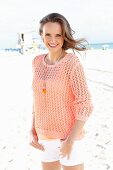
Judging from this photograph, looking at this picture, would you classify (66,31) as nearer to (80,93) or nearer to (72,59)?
(72,59)

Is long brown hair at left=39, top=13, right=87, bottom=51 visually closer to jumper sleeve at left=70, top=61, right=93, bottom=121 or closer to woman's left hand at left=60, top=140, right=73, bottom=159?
jumper sleeve at left=70, top=61, right=93, bottom=121

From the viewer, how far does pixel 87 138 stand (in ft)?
17.1

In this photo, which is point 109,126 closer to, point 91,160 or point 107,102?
point 91,160

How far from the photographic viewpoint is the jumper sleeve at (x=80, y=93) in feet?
7.30

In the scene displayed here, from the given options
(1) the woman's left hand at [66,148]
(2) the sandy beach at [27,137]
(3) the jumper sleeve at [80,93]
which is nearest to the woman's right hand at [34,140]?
(1) the woman's left hand at [66,148]

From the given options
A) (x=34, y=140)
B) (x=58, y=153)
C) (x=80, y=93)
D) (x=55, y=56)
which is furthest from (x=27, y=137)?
(x=80, y=93)

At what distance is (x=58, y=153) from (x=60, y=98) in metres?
0.39

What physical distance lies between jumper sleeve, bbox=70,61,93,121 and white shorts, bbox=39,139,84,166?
0.69ft

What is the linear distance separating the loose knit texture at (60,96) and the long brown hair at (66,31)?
0.33 feet

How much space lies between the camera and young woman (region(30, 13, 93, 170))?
2.24m

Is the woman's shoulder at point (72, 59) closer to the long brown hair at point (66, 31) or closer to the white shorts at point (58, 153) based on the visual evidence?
the long brown hair at point (66, 31)

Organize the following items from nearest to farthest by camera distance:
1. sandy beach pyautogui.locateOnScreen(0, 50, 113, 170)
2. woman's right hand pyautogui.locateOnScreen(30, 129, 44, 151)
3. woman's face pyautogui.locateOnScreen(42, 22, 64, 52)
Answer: woman's face pyautogui.locateOnScreen(42, 22, 64, 52) < woman's right hand pyautogui.locateOnScreen(30, 129, 44, 151) < sandy beach pyautogui.locateOnScreen(0, 50, 113, 170)

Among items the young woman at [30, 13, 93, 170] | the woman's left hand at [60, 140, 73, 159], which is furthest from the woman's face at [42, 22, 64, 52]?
the woman's left hand at [60, 140, 73, 159]

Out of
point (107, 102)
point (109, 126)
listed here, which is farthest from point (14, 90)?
point (109, 126)
